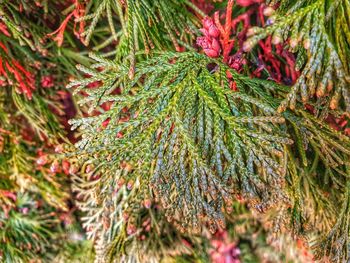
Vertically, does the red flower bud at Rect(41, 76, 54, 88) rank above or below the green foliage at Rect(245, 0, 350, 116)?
above

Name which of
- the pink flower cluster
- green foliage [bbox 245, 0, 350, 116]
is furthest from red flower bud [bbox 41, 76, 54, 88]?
green foliage [bbox 245, 0, 350, 116]

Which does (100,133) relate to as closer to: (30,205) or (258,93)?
(258,93)

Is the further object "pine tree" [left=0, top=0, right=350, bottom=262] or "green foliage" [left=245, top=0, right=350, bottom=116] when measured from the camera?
"pine tree" [left=0, top=0, right=350, bottom=262]

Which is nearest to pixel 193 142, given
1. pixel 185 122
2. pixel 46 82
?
pixel 185 122

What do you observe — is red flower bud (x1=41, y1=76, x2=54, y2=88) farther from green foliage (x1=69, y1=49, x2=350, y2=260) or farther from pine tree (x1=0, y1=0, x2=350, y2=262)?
green foliage (x1=69, y1=49, x2=350, y2=260)

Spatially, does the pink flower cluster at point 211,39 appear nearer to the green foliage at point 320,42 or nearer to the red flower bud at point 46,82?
the green foliage at point 320,42

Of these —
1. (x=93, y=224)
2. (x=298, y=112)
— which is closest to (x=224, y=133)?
(x=298, y=112)

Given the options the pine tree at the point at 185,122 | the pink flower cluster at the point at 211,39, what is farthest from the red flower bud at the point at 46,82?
the pink flower cluster at the point at 211,39

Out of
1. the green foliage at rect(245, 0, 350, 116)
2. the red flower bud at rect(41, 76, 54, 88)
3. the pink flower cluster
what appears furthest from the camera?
the red flower bud at rect(41, 76, 54, 88)
